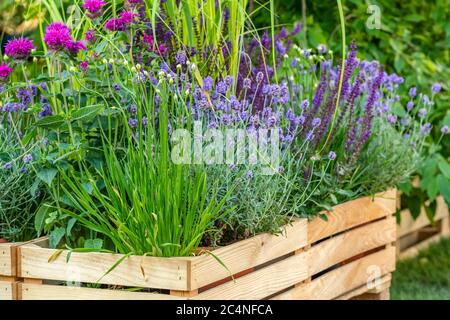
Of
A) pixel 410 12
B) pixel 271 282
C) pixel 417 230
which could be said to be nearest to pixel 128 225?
pixel 271 282

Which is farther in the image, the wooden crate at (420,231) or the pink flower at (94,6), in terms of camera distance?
the wooden crate at (420,231)

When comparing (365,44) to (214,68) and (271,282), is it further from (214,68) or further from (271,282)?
(271,282)

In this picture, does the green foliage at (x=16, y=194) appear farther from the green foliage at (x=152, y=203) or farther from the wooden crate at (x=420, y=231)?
the wooden crate at (x=420, y=231)

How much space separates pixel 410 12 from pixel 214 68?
7.01 ft

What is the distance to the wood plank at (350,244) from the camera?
2.77 meters

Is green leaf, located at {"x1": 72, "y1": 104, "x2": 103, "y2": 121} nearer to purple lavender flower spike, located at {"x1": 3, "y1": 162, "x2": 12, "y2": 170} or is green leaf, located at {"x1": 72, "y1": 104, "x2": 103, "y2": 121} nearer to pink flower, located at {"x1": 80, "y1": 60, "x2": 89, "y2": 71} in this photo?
pink flower, located at {"x1": 80, "y1": 60, "x2": 89, "y2": 71}

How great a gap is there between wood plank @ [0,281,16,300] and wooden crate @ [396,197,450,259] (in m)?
2.66

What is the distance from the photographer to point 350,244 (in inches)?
117

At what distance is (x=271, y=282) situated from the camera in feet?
8.11

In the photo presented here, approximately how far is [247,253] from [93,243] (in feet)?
1.48

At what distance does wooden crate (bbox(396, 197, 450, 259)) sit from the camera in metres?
4.55

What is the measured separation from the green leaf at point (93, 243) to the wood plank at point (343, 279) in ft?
2.04

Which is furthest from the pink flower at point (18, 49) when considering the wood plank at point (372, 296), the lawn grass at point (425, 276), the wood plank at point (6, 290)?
the lawn grass at point (425, 276)

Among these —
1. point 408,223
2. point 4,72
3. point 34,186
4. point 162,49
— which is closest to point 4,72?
point 4,72
